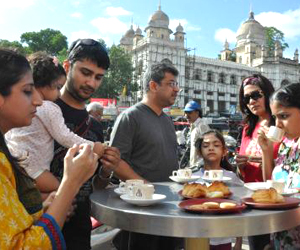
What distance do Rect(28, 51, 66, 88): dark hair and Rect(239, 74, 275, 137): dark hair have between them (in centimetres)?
179

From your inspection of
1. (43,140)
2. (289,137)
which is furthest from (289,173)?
(43,140)

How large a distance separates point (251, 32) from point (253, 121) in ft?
205

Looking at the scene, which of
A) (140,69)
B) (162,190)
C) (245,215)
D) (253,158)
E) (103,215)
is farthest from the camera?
(140,69)

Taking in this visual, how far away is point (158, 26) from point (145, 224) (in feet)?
165

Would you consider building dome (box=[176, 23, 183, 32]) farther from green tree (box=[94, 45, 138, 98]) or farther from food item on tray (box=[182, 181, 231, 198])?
food item on tray (box=[182, 181, 231, 198])

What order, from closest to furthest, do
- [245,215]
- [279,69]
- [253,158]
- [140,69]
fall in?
[245,215], [253,158], [140,69], [279,69]

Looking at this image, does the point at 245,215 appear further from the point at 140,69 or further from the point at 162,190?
the point at 140,69

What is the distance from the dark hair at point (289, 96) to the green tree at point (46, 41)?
41455 millimetres

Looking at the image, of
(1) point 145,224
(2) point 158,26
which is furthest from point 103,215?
(2) point 158,26

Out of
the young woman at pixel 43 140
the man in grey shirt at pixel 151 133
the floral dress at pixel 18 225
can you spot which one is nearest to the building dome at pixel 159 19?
the man in grey shirt at pixel 151 133

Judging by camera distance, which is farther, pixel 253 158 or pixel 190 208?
pixel 253 158

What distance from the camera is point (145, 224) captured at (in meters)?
1.34

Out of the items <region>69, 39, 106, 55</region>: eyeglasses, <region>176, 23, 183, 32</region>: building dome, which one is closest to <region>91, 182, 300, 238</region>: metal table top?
<region>69, 39, 106, 55</region>: eyeglasses

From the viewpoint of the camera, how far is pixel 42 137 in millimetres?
1877
